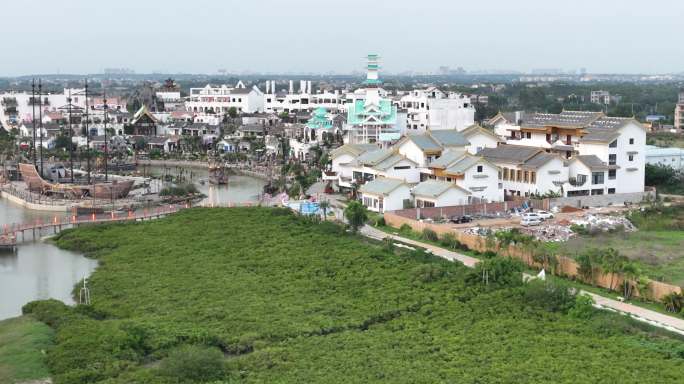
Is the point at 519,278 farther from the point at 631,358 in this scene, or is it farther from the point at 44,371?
the point at 44,371

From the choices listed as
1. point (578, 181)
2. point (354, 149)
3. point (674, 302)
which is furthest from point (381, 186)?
point (674, 302)

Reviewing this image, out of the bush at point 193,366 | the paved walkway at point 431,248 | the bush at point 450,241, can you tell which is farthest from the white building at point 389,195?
the bush at point 193,366

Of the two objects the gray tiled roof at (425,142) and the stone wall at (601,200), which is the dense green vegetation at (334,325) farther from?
the gray tiled roof at (425,142)

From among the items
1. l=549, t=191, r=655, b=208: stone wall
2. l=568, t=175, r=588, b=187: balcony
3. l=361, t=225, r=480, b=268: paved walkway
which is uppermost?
l=568, t=175, r=588, b=187: balcony

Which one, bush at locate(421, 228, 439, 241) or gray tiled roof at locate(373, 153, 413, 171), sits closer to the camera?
bush at locate(421, 228, 439, 241)

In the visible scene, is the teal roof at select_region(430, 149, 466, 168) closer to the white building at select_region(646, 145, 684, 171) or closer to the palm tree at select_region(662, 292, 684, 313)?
the white building at select_region(646, 145, 684, 171)

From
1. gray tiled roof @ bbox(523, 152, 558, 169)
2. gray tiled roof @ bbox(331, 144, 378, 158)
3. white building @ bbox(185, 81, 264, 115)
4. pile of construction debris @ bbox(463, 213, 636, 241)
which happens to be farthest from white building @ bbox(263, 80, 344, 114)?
pile of construction debris @ bbox(463, 213, 636, 241)
